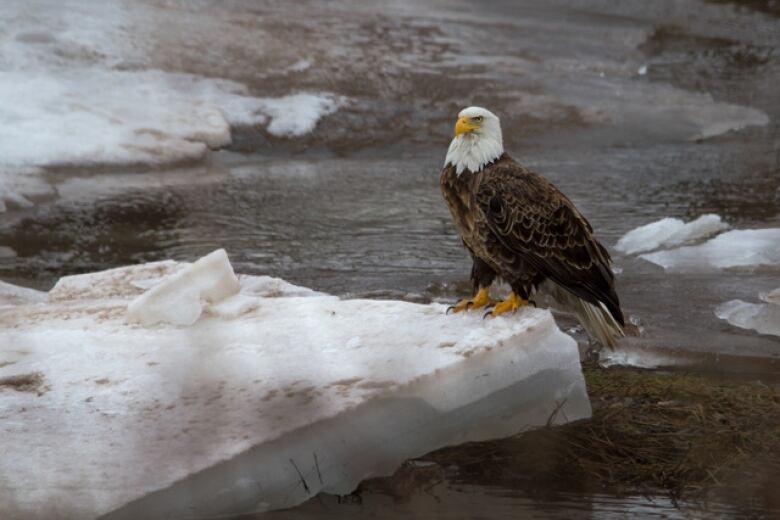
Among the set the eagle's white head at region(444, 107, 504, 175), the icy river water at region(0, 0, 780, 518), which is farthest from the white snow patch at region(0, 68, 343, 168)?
the eagle's white head at region(444, 107, 504, 175)

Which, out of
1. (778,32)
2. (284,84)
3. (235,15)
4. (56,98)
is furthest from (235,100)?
(778,32)

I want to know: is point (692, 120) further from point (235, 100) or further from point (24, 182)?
point (24, 182)

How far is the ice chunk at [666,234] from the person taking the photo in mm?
7062

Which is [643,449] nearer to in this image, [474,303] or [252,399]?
[474,303]

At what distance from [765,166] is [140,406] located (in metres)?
6.57

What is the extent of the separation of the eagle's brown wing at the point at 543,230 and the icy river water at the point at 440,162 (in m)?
0.52

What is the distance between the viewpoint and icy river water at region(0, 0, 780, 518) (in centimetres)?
626

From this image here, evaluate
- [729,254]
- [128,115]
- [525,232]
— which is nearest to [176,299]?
[525,232]

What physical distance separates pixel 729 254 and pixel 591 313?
2.09 metres

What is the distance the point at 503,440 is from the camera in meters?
4.21

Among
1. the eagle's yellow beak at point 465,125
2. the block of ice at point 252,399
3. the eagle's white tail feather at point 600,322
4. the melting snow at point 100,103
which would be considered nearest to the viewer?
the block of ice at point 252,399

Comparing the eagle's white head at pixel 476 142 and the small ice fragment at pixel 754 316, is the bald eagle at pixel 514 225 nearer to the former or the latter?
the eagle's white head at pixel 476 142

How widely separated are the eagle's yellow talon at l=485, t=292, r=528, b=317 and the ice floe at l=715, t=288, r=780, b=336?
57.3 inches

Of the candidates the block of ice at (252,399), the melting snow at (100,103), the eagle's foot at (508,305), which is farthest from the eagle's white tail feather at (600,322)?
the melting snow at (100,103)
